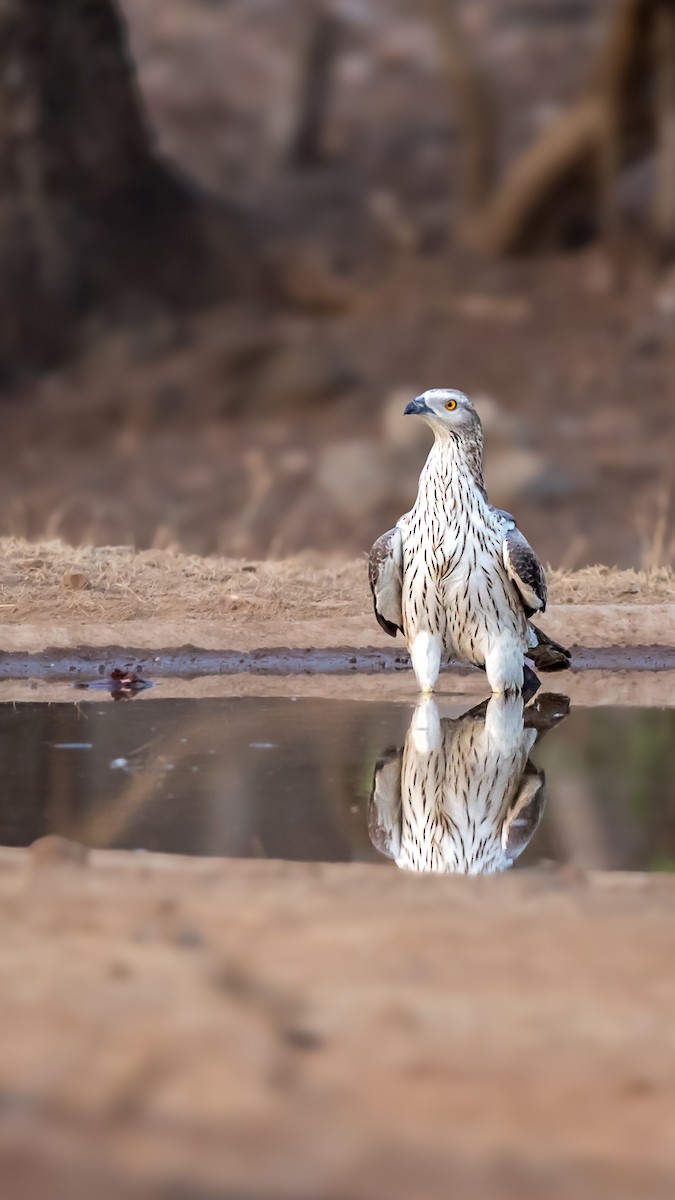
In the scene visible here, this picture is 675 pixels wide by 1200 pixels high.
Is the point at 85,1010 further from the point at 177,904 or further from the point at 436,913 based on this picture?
the point at 436,913

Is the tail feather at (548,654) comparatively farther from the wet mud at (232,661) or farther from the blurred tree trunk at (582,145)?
the blurred tree trunk at (582,145)

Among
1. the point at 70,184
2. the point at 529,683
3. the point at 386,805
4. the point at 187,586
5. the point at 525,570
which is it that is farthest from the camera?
the point at 70,184

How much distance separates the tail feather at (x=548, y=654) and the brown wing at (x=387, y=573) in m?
0.54

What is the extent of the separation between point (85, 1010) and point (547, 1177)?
2.62ft

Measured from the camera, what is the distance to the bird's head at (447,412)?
6.05 metres

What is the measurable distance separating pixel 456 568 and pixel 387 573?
0.29 meters

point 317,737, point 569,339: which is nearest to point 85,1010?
point 317,737

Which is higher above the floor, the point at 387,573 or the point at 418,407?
the point at 418,407

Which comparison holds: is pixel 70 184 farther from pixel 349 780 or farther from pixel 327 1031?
pixel 327 1031

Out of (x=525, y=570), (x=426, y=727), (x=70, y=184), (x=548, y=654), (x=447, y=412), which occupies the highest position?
(x=70, y=184)

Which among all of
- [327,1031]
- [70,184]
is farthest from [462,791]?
[70,184]

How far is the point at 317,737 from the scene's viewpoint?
539 cm

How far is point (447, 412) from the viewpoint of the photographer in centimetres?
606

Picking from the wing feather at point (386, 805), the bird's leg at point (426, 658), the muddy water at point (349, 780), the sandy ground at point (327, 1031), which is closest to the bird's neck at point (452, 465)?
the bird's leg at point (426, 658)
